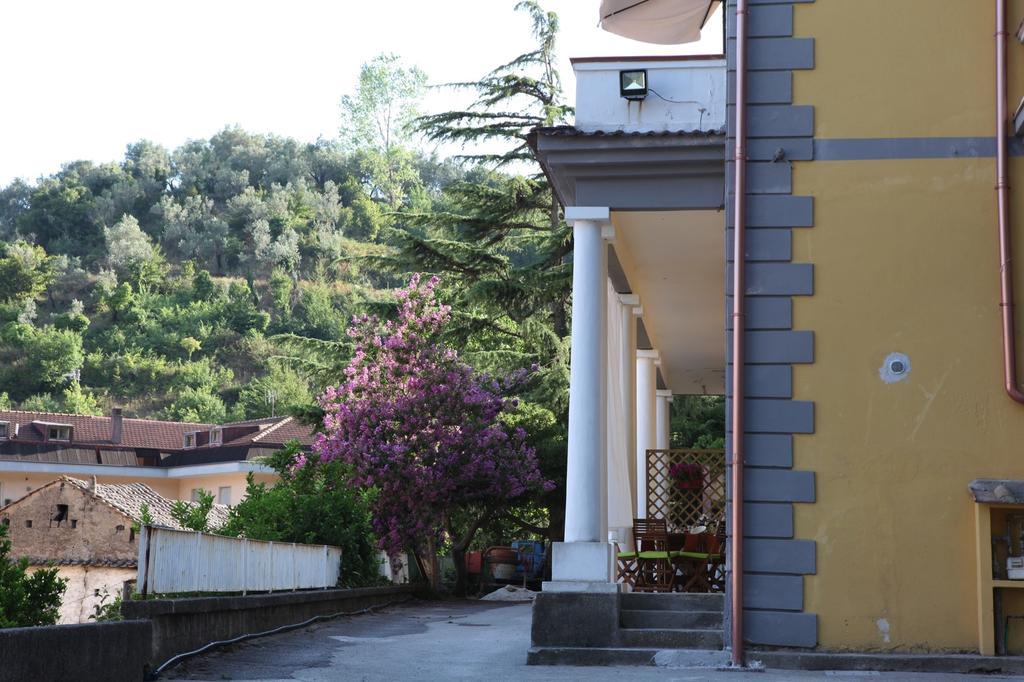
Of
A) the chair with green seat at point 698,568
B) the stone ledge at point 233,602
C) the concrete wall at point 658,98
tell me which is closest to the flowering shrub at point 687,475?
the chair with green seat at point 698,568

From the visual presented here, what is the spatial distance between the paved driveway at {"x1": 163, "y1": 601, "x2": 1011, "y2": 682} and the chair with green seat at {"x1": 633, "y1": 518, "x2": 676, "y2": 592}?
128 cm

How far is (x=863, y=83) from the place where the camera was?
30.6ft

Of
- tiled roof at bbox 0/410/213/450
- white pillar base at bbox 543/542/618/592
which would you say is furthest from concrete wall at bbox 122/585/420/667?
tiled roof at bbox 0/410/213/450

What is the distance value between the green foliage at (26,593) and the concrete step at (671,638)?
13.0ft

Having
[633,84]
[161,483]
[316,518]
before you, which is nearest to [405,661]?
[633,84]

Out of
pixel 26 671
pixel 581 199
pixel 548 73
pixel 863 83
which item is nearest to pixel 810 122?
pixel 863 83

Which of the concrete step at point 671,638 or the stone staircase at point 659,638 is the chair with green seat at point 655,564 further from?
the concrete step at point 671,638

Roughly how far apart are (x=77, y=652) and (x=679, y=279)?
9.50m

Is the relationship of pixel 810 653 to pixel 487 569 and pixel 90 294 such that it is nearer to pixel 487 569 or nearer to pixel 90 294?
pixel 487 569

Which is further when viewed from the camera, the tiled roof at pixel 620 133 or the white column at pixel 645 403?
the white column at pixel 645 403

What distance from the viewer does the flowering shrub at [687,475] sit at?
1510cm

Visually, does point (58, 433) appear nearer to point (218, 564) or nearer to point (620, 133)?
point (218, 564)

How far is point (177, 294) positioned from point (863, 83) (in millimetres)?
93159

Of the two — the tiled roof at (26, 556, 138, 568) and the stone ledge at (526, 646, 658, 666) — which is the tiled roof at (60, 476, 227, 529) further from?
the stone ledge at (526, 646, 658, 666)
